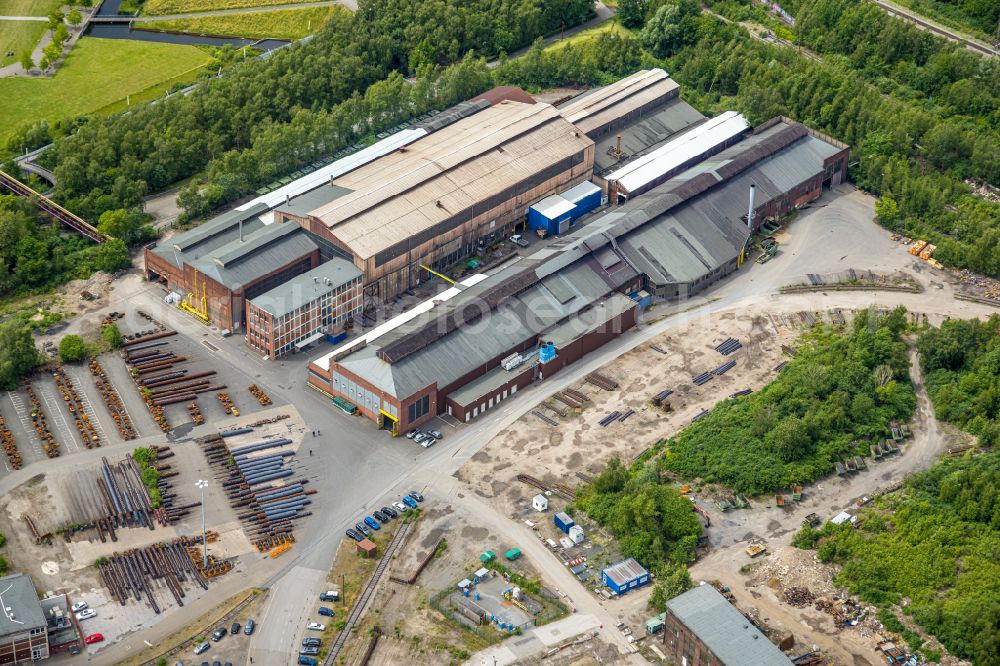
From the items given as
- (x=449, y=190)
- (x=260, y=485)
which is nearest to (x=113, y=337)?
(x=260, y=485)

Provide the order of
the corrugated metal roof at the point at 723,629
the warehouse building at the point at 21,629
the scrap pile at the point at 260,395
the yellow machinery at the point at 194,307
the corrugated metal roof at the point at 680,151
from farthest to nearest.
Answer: the corrugated metal roof at the point at 680,151 < the yellow machinery at the point at 194,307 < the scrap pile at the point at 260,395 < the warehouse building at the point at 21,629 < the corrugated metal roof at the point at 723,629

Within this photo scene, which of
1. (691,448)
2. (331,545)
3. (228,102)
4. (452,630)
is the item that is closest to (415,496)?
(331,545)

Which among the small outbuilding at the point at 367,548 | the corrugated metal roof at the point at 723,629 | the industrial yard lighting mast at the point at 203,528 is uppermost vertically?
the corrugated metal roof at the point at 723,629

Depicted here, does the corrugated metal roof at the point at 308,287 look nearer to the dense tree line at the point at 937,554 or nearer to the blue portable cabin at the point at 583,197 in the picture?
the blue portable cabin at the point at 583,197

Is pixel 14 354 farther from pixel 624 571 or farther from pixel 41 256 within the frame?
pixel 624 571

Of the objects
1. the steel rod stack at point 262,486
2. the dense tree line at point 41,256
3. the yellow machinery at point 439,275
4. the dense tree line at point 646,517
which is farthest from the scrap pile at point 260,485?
the dense tree line at point 41,256

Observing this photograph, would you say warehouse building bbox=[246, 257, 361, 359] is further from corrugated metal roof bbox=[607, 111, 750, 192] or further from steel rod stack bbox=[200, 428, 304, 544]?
corrugated metal roof bbox=[607, 111, 750, 192]

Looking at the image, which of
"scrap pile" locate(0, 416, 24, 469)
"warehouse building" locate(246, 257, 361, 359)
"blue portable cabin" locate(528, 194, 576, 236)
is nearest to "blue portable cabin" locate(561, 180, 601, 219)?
"blue portable cabin" locate(528, 194, 576, 236)
